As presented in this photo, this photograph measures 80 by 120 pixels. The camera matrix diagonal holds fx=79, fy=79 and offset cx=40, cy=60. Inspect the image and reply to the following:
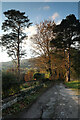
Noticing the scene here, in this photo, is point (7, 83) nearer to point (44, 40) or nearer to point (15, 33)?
point (15, 33)

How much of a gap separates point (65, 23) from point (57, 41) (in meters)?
2.92

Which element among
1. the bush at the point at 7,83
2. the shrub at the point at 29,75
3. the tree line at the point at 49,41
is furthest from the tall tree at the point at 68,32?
the bush at the point at 7,83

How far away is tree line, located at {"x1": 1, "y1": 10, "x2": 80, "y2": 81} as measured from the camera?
10141 mm

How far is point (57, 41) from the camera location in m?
12.6

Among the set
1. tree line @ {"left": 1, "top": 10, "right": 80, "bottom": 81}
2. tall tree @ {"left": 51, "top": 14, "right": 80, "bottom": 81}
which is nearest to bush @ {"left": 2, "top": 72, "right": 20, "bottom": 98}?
tree line @ {"left": 1, "top": 10, "right": 80, "bottom": 81}

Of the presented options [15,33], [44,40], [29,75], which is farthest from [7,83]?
[29,75]

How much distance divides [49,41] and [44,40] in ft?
3.01

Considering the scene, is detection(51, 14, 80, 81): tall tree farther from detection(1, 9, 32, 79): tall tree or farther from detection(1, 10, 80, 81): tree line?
detection(1, 9, 32, 79): tall tree

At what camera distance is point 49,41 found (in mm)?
14188

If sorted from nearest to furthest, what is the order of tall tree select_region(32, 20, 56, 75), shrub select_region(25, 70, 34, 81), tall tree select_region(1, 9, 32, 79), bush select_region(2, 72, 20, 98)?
1. bush select_region(2, 72, 20, 98)
2. tall tree select_region(1, 9, 32, 79)
3. tall tree select_region(32, 20, 56, 75)
4. shrub select_region(25, 70, 34, 81)

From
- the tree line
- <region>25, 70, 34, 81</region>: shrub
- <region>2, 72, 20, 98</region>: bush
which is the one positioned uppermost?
the tree line

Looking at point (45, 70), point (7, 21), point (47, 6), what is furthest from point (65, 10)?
point (45, 70)

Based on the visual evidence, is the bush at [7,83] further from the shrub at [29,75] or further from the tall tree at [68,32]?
the shrub at [29,75]

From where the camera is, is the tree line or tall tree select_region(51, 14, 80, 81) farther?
tall tree select_region(51, 14, 80, 81)
